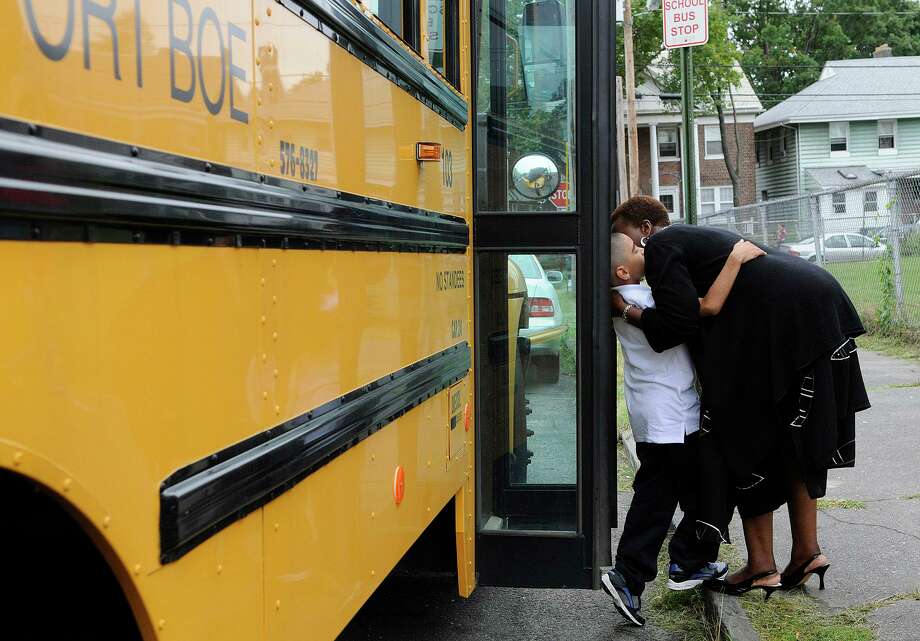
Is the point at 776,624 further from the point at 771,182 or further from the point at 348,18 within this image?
the point at 771,182

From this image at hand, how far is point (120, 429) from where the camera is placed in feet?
4.52

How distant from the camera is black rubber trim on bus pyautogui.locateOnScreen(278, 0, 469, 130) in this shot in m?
2.20

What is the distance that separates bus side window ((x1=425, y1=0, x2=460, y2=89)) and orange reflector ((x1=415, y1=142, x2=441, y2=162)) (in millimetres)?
397

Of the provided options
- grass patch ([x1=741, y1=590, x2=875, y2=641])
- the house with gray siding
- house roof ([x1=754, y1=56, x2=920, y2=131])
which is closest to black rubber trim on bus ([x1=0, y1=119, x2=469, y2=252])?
Answer: grass patch ([x1=741, y1=590, x2=875, y2=641])

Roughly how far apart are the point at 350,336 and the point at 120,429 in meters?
1.06

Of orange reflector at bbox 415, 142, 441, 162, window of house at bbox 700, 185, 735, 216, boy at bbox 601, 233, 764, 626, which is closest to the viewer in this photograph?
orange reflector at bbox 415, 142, 441, 162

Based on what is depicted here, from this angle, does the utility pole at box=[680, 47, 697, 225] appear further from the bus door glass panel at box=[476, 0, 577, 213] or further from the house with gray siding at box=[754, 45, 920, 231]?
the house with gray siding at box=[754, 45, 920, 231]

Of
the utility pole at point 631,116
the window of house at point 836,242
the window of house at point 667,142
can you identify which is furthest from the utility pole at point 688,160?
the window of house at point 667,142

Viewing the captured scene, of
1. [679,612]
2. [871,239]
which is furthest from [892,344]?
[679,612]

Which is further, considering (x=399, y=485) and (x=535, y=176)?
(x=535, y=176)

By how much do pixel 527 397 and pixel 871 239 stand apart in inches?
412

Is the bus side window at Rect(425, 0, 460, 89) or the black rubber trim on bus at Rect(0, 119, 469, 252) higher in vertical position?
the bus side window at Rect(425, 0, 460, 89)

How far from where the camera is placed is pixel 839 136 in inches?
1647

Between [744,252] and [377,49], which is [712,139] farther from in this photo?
[377,49]
